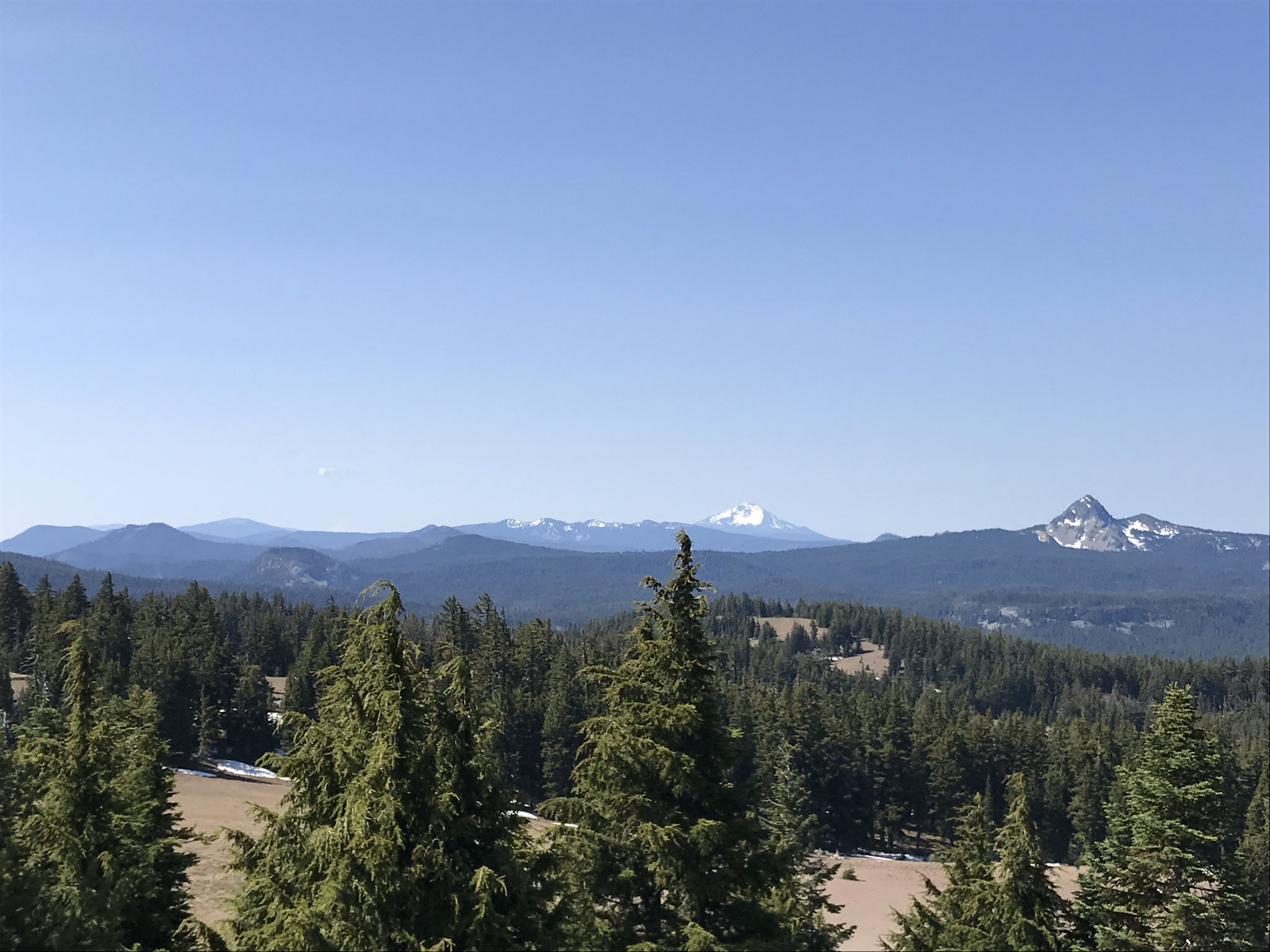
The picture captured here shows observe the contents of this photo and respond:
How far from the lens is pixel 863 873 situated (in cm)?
8100

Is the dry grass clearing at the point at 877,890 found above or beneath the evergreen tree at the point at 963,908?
beneath

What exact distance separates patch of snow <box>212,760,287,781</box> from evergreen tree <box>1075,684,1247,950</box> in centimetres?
7337

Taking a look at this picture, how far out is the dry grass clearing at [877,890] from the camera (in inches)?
2483

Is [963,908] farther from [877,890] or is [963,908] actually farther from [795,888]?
[877,890]

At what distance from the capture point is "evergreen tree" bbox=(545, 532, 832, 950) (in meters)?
17.4

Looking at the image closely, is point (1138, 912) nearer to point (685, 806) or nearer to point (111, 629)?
point (685, 806)

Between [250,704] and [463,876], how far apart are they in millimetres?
90393

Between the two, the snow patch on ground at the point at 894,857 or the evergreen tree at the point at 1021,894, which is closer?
the evergreen tree at the point at 1021,894

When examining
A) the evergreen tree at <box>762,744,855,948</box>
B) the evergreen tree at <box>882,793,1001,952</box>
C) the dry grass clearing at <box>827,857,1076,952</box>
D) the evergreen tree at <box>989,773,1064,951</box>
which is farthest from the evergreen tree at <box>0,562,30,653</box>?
the evergreen tree at <box>989,773,1064,951</box>

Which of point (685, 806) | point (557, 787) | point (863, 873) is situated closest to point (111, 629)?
point (557, 787)

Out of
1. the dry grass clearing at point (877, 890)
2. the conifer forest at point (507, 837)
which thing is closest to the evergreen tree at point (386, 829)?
the conifer forest at point (507, 837)

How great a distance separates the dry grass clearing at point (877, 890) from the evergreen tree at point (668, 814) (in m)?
43.1

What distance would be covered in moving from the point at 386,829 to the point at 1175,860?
24.0 meters

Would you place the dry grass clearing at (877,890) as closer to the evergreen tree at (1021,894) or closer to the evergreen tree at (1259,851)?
the evergreen tree at (1259,851)
